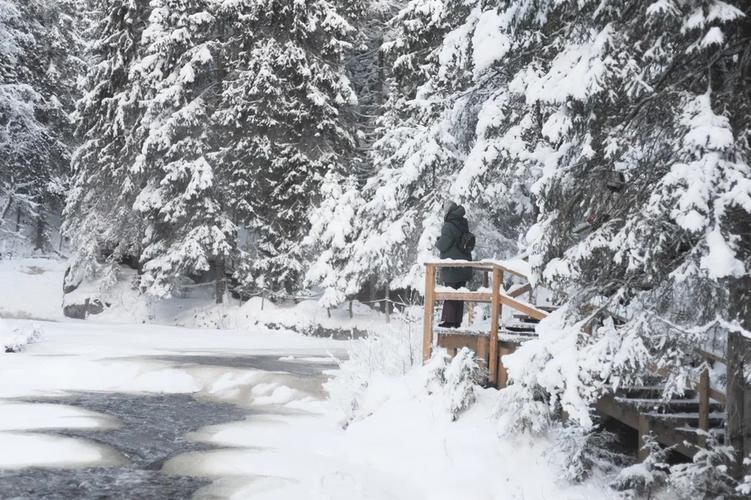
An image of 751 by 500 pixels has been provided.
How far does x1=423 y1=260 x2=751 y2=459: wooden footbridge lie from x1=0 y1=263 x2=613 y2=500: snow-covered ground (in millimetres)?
552

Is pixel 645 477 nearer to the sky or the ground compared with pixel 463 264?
nearer to the ground

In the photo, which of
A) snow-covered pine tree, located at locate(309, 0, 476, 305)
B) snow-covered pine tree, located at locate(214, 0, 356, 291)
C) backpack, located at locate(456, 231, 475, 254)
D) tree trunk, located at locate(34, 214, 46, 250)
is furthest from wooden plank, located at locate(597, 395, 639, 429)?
tree trunk, located at locate(34, 214, 46, 250)

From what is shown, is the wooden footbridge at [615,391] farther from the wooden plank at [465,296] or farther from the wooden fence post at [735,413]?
the wooden fence post at [735,413]

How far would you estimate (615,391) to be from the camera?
640 cm

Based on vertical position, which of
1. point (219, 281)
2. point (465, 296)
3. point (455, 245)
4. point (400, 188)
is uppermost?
point (400, 188)

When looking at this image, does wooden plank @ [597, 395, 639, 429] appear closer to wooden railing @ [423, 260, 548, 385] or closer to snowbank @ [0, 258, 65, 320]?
wooden railing @ [423, 260, 548, 385]

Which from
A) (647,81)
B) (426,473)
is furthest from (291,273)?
(647,81)

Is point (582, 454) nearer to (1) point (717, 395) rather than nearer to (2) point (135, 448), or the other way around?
(1) point (717, 395)

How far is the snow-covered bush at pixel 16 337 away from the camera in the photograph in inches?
608

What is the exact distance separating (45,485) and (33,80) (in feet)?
89.1

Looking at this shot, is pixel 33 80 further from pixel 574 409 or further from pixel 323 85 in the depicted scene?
pixel 574 409

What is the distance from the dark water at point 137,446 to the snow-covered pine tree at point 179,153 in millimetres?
10759

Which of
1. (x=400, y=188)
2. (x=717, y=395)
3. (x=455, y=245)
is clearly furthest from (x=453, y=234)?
(x=717, y=395)

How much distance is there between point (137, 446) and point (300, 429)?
206 cm
